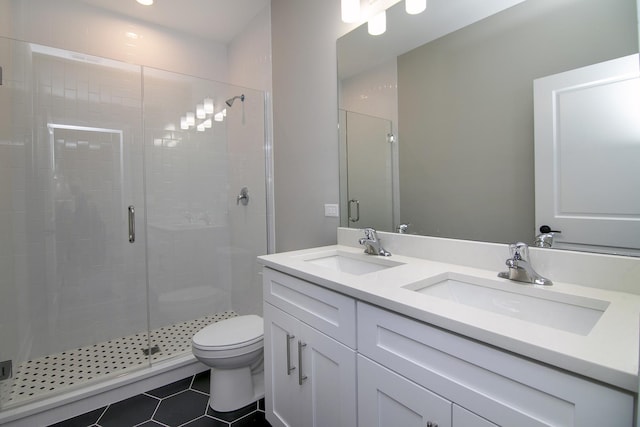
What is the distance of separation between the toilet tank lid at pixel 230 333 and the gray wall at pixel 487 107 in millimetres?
1082

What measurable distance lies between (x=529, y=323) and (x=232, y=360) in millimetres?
1442

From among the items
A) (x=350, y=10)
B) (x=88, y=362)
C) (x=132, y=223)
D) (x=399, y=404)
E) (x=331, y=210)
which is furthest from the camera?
(x=132, y=223)

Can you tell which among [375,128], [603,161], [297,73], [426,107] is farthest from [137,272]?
[603,161]

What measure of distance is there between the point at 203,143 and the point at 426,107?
205cm

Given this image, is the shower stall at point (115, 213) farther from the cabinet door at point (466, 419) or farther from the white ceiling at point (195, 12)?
the cabinet door at point (466, 419)

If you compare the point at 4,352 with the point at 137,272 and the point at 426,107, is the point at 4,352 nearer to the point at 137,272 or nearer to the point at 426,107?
the point at 137,272

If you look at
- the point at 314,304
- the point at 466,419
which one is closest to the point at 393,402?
the point at 466,419

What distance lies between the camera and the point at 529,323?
2.21 ft

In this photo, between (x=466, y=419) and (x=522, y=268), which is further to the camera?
(x=522, y=268)

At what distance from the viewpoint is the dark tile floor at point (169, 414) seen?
1585mm

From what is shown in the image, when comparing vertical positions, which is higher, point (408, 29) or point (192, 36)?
point (192, 36)

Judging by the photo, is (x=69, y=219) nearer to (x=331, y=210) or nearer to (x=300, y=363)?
(x=331, y=210)

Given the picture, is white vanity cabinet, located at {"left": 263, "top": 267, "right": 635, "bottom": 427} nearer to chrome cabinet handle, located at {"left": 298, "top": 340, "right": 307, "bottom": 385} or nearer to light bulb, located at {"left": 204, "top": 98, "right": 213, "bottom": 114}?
chrome cabinet handle, located at {"left": 298, "top": 340, "right": 307, "bottom": 385}

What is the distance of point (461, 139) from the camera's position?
4.25ft
